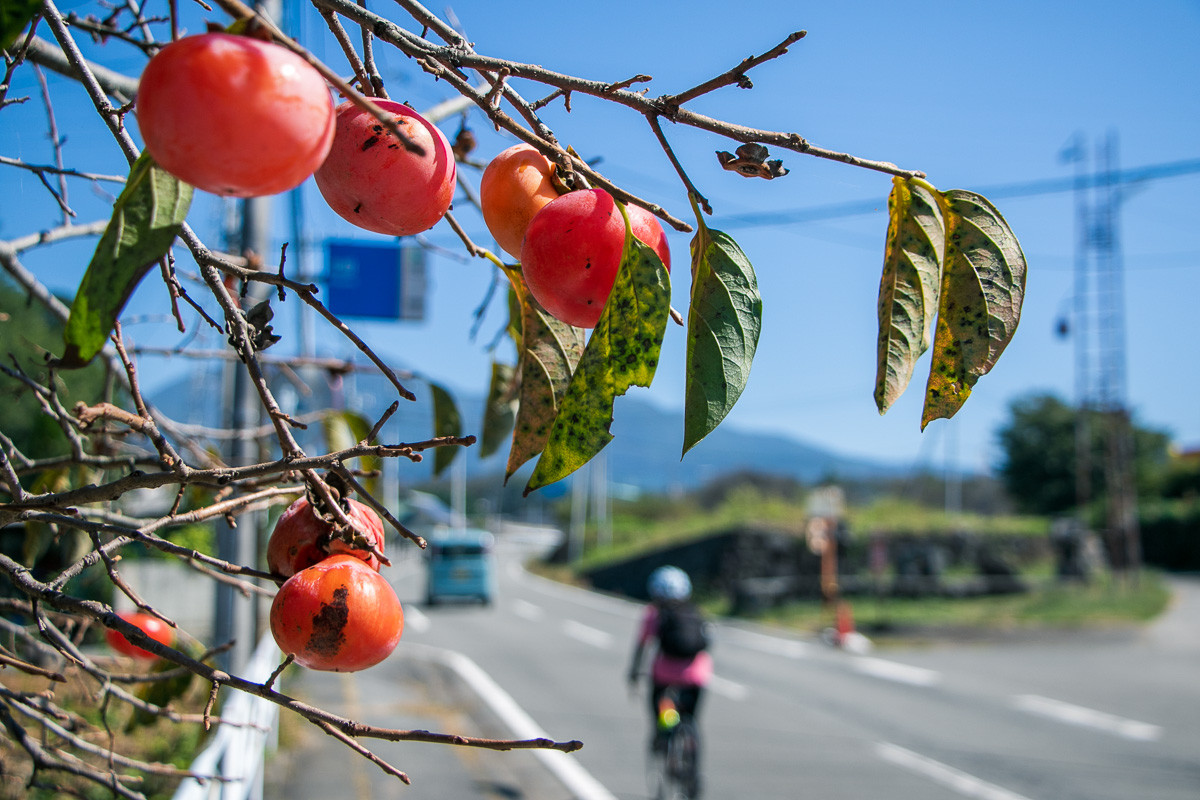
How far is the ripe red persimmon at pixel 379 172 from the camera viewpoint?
717mm

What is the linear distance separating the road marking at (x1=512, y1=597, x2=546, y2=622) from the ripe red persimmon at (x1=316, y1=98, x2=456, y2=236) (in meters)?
17.0

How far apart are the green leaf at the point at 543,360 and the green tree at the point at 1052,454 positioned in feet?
124

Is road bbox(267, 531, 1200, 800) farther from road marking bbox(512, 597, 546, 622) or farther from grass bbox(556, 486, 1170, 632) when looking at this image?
road marking bbox(512, 597, 546, 622)

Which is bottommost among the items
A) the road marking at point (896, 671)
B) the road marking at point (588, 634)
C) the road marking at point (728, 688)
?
the road marking at point (588, 634)

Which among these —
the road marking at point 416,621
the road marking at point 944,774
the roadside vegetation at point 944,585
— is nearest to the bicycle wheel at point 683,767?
the road marking at point 944,774

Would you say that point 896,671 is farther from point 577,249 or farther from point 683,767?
point 577,249

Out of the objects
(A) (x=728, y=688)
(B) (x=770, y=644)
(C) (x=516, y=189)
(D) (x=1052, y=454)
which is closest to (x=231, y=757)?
(C) (x=516, y=189)

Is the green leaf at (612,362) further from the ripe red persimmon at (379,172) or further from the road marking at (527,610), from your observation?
the road marking at (527,610)

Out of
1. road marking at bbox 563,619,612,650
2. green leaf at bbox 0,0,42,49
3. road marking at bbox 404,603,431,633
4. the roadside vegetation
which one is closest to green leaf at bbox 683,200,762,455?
green leaf at bbox 0,0,42,49

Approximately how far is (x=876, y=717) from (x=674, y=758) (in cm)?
332

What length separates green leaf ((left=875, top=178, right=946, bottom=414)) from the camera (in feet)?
2.48

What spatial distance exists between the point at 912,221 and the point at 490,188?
14.8 inches

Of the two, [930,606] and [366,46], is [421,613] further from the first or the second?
[366,46]

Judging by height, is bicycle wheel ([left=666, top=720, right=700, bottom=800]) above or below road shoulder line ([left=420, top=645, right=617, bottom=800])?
above
